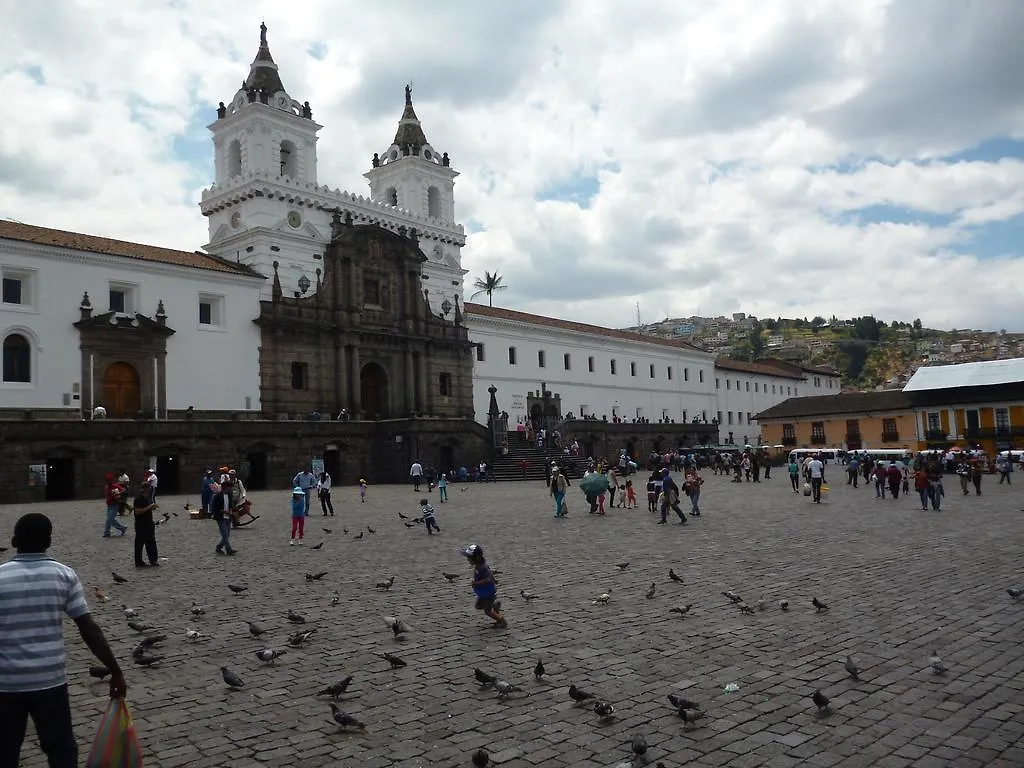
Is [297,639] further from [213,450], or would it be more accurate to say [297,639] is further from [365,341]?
[365,341]

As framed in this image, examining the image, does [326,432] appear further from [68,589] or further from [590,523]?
[68,589]

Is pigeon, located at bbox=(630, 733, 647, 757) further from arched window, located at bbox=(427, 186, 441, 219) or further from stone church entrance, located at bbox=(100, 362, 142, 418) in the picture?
arched window, located at bbox=(427, 186, 441, 219)

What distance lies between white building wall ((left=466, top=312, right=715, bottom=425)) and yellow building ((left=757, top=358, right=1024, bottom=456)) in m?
8.47

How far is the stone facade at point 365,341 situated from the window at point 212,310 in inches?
79.1

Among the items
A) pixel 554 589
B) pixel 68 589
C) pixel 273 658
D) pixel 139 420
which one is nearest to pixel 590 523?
pixel 554 589

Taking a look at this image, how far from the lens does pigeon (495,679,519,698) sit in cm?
635

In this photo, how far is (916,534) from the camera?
15961 mm

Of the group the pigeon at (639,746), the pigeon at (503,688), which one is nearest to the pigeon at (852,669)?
→ the pigeon at (639,746)

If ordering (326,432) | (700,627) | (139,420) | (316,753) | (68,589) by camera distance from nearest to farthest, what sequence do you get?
1. (68,589)
2. (316,753)
3. (700,627)
4. (139,420)
5. (326,432)

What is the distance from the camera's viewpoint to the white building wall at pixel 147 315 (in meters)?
31.5

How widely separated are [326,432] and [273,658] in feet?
104

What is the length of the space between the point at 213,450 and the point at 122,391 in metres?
4.55

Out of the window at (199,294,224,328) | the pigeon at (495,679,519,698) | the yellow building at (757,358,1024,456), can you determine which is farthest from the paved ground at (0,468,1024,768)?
the yellow building at (757,358,1024,456)

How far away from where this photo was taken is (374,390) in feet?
148
